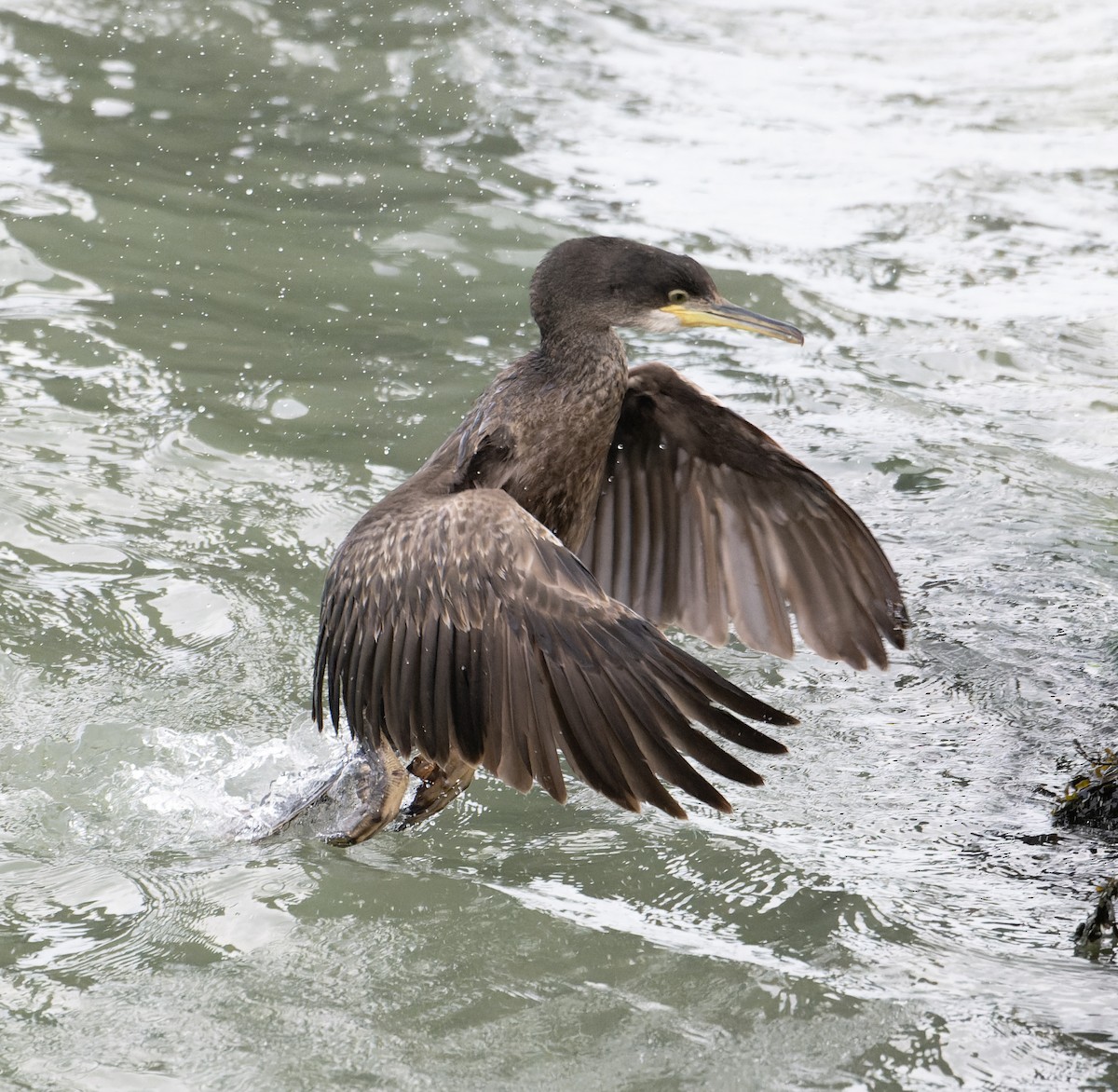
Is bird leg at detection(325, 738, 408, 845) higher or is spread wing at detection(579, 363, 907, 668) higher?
spread wing at detection(579, 363, 907, 668)

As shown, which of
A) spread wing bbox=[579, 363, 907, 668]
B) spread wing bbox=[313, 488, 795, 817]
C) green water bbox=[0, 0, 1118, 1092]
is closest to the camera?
spread wing bbox=[313, 488, 795, 817]

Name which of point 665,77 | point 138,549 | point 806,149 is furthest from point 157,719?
point 665,77

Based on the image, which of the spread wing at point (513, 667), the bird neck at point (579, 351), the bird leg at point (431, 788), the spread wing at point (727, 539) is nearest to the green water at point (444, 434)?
the bird leg at point (431, 788)

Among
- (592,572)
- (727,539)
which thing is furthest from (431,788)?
(727,539)

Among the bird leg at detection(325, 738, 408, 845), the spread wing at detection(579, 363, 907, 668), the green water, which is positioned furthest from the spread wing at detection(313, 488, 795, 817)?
the spread wing at detection(579, 363, 907, 668)

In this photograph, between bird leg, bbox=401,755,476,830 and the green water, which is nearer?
the green water

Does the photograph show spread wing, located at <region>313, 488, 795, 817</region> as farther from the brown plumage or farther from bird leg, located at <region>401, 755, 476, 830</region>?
bird leg, located at <region>401, 755, 476, 830</region>

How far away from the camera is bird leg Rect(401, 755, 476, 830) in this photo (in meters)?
4.67

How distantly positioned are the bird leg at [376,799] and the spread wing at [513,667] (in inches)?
12.9

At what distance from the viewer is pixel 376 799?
4.69 meters

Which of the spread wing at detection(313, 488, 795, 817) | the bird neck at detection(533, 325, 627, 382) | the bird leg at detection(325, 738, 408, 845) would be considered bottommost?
the bird leg at detection(325, 738, 408, 845)

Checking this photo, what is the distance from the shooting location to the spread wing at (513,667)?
3705 millimetres

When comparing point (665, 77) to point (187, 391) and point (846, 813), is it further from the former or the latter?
point (846, 813)

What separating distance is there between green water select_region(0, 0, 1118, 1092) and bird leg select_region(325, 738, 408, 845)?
0.30ft
